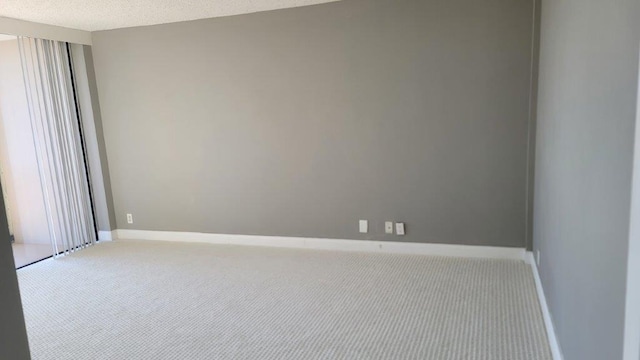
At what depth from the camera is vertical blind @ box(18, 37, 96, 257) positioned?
177 inches

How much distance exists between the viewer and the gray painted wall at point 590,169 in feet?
3.91

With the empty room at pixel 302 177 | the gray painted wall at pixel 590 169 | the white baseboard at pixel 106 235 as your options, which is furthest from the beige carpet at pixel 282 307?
the white baseboard at pixel 106 235

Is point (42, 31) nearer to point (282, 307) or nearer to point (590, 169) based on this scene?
point (282, 307)

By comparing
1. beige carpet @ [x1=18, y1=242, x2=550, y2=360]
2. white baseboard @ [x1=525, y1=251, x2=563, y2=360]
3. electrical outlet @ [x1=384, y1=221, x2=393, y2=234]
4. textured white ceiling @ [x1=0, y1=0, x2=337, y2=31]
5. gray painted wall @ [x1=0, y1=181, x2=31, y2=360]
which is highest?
textured white ceiling @ [x1=0, y1=0, x2=337, y2=31]

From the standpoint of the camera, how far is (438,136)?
3982 millimetres

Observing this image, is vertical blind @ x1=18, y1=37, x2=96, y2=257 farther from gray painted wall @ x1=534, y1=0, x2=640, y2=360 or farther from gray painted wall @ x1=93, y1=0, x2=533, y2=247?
gray painted wall @ x1=534, y1=0, x2=640, y2=360

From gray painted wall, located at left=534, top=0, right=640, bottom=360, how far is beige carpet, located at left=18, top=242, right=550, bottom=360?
1.59 ft

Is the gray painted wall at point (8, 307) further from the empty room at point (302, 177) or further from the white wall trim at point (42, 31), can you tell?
A: the white wall trim at point (42, 31)

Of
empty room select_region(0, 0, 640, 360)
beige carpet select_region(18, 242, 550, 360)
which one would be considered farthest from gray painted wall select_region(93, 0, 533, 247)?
beige carpet select_region(18, 242, 550, 360)

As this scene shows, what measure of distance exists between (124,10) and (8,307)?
3.47 meters

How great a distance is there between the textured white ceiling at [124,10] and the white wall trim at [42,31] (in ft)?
0.23

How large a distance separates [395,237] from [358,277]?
72cm

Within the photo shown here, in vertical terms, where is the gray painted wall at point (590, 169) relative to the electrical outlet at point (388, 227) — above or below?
above

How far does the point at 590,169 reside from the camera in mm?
1612
